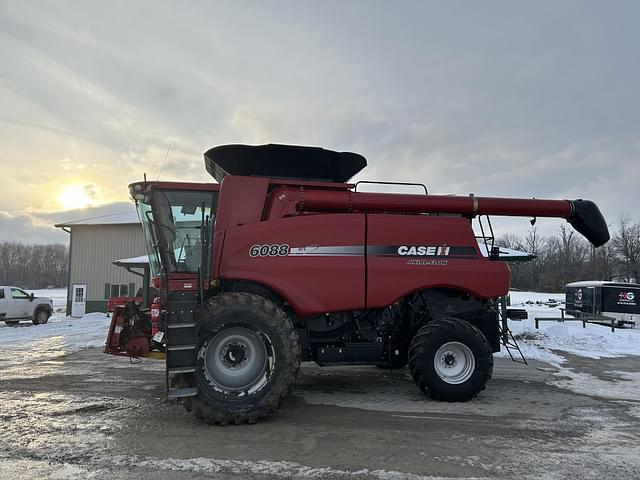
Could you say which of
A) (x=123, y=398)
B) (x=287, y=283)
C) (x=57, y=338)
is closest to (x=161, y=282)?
(x=287, y=283)

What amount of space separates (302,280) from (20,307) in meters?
18.3

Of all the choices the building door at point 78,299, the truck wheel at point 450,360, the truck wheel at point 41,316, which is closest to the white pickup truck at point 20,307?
the truck wheel at point 41,316

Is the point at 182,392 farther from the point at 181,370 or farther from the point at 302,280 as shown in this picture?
the point at 302,280

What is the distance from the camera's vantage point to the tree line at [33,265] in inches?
3477

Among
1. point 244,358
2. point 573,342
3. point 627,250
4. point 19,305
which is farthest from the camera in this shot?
point 627,250

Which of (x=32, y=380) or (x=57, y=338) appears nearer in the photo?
(x=32, y=380)

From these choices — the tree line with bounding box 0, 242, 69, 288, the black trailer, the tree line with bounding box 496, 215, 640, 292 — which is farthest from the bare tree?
the tree line with bounding box 0, 242, 69, 288

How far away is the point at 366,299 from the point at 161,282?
2.73 m

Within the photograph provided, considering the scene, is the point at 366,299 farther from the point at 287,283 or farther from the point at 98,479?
the point at 98,479

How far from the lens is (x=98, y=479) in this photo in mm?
3902

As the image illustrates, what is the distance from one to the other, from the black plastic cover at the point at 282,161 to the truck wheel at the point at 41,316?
694 inches

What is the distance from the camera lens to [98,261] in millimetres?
26531

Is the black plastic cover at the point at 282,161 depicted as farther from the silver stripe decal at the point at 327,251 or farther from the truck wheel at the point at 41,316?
the truck wheel at the point at 41,316

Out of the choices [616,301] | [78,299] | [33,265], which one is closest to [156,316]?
[616,301]
